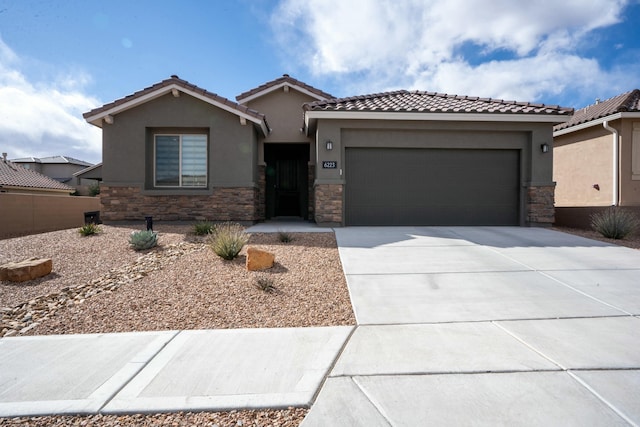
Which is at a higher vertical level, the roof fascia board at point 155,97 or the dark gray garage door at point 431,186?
the roof fascia board at point 155,97

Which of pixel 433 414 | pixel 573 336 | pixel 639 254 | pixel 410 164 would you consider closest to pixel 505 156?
pixel 410 164

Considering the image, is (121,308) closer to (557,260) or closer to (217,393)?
(217,393)

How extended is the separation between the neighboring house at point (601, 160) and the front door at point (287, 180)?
987cm

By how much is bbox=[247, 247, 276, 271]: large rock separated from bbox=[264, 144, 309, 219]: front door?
8310mm

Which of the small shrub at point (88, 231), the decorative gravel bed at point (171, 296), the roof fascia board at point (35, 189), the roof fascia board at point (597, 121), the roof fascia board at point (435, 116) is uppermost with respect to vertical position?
the roof fascia board at point (597, 121)

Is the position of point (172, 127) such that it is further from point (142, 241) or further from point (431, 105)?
point (431, 105)

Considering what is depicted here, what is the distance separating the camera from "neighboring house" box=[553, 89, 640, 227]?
1159cm

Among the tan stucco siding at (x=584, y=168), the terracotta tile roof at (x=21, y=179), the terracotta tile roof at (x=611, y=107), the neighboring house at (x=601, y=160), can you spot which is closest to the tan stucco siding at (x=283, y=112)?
the neighboring house at (x=601, y=160)

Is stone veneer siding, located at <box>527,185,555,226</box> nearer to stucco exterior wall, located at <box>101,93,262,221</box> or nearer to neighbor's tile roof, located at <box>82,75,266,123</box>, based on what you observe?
stucco exterior wall, located at <box>101,93,262,221</box>

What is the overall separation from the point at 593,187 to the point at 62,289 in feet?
55.2

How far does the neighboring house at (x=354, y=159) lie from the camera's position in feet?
33.8

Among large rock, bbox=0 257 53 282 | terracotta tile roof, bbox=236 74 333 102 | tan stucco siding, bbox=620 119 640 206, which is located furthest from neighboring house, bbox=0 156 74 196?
tan stucco siding, bbox=620 119 640 206

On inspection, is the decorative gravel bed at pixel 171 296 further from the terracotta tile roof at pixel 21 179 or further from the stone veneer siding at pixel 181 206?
the terracotta tile roof at pixel 21 179

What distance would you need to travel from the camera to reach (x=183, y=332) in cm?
376
